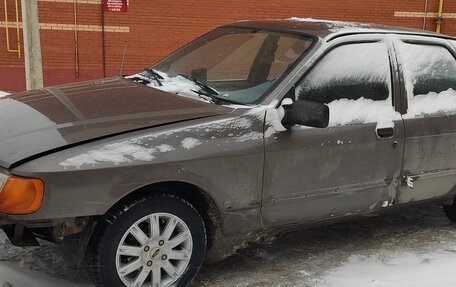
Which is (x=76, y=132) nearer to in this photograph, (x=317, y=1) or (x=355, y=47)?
(x=355, y=47)

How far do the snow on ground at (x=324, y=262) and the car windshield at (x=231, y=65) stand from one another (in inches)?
45.2

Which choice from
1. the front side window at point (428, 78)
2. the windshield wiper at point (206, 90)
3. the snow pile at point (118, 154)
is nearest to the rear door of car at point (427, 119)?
the front side window at point (428, 78)

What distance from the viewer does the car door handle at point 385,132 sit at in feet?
12.2

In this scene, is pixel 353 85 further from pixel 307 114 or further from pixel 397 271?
pixel 397 271

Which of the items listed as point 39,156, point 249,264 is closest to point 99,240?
point 39,156

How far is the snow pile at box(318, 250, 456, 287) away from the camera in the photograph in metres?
3.50

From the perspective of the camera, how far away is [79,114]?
3172 mm

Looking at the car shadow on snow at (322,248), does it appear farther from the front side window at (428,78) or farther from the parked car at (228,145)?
the front side window at (428,78)

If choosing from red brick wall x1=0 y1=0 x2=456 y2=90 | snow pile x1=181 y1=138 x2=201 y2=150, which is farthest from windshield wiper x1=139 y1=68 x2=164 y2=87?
red brick wall x1=0 y1=0 x2=456 y2=90

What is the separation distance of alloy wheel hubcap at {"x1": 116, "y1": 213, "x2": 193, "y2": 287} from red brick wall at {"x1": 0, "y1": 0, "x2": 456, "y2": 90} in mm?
7518

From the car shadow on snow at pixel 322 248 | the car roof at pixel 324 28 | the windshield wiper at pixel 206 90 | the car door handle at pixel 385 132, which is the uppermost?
the car roof at pixel 324 28

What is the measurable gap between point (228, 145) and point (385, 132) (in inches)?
47.8

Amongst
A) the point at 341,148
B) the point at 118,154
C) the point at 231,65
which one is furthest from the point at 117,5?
the point at 118,154

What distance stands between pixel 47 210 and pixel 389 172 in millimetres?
2313
